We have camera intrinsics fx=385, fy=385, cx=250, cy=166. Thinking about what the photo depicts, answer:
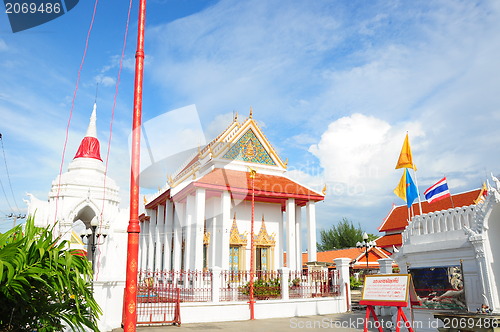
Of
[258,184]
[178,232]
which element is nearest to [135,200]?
[258,184]

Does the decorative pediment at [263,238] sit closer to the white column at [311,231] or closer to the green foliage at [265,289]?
the white column at [311,231]

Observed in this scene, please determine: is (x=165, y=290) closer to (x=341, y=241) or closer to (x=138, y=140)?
(x=138, y=140)

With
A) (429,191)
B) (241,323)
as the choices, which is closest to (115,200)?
(241,323)

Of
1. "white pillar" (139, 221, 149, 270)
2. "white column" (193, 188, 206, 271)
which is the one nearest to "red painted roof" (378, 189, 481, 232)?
"white column" (193, 188, 206, 271)

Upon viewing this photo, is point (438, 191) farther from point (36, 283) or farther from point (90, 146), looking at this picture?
point (90, 146)

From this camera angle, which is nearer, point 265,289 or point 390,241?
point 265,289

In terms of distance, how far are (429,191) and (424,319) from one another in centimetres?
489

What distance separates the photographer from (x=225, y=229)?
16797mm

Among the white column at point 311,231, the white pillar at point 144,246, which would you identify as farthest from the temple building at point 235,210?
the white pillar at point 144,246

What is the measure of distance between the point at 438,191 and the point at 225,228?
8.66 meters

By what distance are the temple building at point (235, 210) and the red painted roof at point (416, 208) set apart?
11.9 meters

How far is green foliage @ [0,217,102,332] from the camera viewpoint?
334 cm

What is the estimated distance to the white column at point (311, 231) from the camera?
18375mm
